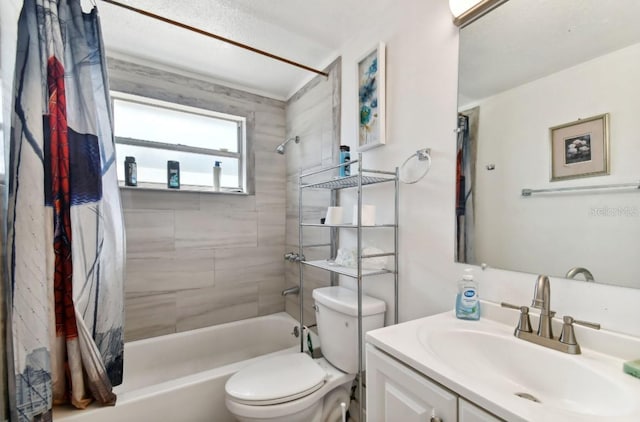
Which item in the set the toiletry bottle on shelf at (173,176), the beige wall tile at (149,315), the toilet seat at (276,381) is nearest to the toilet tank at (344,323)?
the toilet seat at (276,381)

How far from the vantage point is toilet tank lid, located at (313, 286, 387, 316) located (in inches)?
52.4

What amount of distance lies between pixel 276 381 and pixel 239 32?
1969 mm

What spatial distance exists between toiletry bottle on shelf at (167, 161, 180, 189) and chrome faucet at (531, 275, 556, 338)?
212cm

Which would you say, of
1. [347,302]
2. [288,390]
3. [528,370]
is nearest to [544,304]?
[528,370]

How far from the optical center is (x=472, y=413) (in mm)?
573

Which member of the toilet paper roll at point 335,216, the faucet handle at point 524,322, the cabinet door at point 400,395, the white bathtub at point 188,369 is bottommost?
the white bathtub at point 188,369

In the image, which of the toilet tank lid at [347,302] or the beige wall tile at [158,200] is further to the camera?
the beige wall tile at [158,200]

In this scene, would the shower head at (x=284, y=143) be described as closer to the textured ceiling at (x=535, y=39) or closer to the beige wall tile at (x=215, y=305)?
the beige wall tile at (x=215, y=305)

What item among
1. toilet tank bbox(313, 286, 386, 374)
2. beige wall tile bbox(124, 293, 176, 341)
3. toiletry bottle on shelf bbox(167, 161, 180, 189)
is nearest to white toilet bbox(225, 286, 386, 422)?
toilet tank bbox(313, 286, 386, 374)

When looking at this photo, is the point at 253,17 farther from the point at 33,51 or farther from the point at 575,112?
the point at 575,112

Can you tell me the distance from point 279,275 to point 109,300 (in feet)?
4.34

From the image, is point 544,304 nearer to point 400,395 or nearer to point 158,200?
point 400,395

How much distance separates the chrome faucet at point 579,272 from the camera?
30.2 inches

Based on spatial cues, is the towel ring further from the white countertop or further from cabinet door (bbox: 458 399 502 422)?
cabinet door (bbox: 458 399 502 422)
